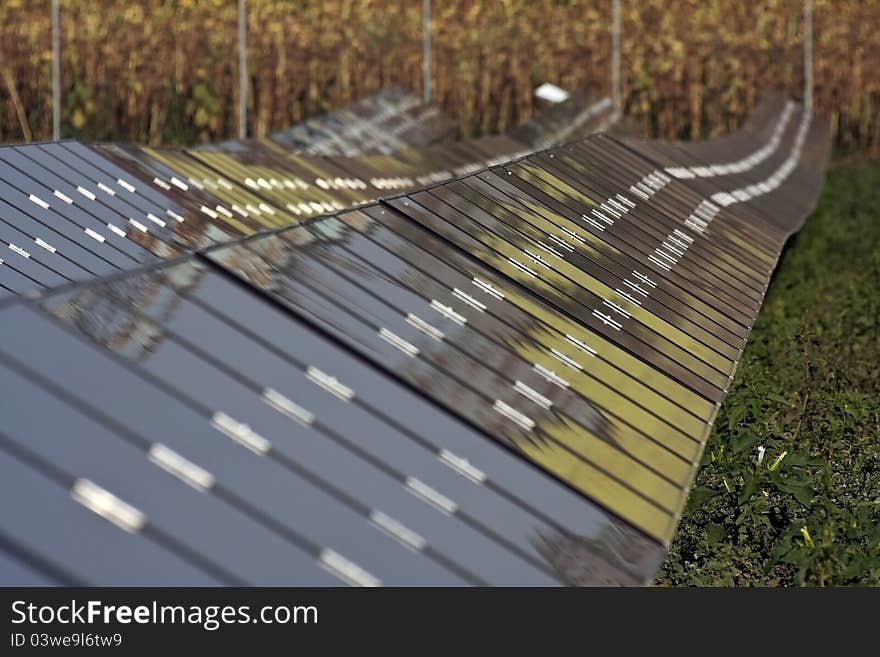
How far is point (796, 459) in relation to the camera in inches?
354

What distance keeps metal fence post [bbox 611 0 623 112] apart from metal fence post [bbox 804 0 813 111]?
12.4ft

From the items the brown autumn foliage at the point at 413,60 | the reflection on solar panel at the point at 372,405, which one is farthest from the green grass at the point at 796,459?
the brown autumn foliage at the point at 413,60

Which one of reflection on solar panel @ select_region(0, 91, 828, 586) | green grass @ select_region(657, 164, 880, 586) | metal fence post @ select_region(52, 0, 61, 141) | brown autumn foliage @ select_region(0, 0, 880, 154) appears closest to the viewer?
reflection on solar panel @ select_region(0, 91, 828, 586)

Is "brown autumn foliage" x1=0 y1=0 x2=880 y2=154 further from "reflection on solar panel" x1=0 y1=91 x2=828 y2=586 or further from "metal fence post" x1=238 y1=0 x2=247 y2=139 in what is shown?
"reflection on solar panel" x1=0 y1=91 x2=828 y2=586

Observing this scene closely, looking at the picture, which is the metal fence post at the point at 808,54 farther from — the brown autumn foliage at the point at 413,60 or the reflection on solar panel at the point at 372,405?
the reflection on solar panel at the point at 372,405

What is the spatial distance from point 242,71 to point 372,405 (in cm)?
2590

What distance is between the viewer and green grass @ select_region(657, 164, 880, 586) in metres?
7.98

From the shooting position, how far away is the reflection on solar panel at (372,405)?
4.95m

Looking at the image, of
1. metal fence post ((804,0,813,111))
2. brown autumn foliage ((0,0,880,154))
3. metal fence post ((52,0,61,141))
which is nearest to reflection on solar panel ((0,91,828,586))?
metal fence post ((52,0,61,141))

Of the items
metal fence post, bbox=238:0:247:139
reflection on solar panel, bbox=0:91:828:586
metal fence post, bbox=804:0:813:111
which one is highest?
reflection on solar panel, bbox=0:91:828:586
